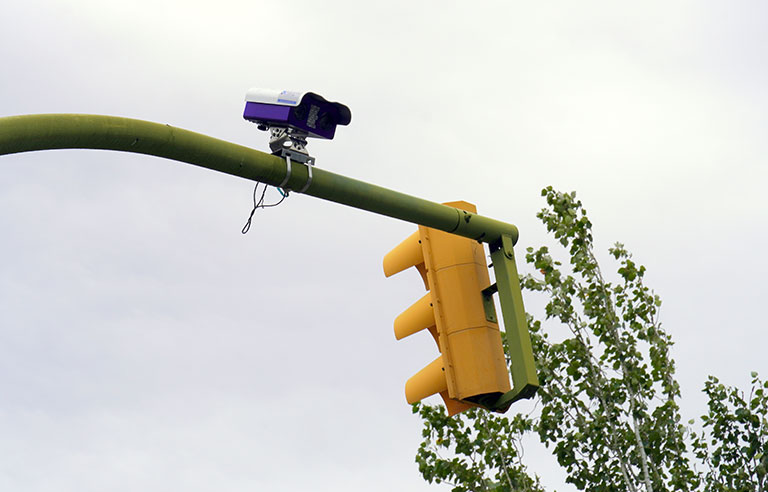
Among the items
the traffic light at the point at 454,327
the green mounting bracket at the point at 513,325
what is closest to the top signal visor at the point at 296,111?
the traffic light at the point at 454,327

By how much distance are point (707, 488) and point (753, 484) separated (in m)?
0.64

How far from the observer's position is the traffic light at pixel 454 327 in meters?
7.46

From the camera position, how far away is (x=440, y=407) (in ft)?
52.1

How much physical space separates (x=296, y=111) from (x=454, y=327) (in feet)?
6.03

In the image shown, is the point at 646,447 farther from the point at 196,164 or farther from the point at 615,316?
the point at 196,164

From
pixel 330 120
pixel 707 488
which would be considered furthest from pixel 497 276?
pixel 707 488

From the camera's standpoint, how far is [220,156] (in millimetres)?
→ 6551

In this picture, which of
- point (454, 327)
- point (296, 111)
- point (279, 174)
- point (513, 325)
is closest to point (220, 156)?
point (279, 174)

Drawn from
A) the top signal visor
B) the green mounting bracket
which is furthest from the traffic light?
the top signal visor

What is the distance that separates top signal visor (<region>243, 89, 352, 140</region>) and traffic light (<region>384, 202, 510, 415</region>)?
1237 millimetres

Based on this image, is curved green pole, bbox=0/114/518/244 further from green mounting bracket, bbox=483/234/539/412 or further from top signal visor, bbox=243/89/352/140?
top signal visor, bbox=243/89/352/140

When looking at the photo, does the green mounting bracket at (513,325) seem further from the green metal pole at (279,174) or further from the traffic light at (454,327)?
the traffic light at (454,327)

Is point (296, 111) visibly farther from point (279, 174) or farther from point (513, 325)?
point (513, 325)

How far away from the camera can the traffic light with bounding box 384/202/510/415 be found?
7.46 meters
